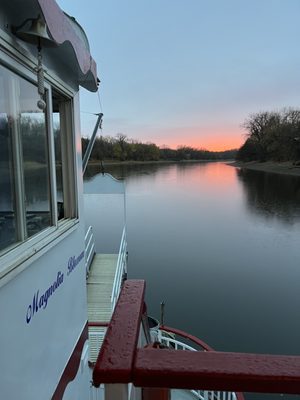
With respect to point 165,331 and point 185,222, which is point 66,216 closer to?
point 165,331

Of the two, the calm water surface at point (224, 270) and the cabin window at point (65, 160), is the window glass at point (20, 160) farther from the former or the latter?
the calm water surface at point (224, 270)

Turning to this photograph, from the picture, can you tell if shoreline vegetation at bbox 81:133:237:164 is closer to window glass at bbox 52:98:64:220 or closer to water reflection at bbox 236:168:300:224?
water reflection at bbox 236:168:300:224

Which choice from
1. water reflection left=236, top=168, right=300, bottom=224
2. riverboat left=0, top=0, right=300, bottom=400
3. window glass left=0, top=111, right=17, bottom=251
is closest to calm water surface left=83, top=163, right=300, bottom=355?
water reflection left=236, top=168, right=300, bottom=224

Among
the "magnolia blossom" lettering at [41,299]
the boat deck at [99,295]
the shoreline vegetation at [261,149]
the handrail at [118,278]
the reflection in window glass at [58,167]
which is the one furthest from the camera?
the shoreline vegetation at [261,149]

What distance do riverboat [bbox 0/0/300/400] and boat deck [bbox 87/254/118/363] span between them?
1913mm

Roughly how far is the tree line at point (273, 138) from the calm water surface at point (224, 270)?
32709 millimetres

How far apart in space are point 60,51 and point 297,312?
10.4 m

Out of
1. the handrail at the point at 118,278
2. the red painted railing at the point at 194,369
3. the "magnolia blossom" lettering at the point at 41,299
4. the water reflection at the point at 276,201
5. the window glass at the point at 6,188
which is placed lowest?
the water reflection at the point at 276,201

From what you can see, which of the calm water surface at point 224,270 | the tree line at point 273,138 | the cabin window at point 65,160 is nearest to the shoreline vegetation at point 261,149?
the tree line at point 273,138

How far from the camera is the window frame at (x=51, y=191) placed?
1.37 metres

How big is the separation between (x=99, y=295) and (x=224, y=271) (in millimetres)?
7720

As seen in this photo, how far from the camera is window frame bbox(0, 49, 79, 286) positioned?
1.37 meters

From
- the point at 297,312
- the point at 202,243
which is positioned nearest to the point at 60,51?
the point at 297,312

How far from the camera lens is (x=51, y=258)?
1800 mm
